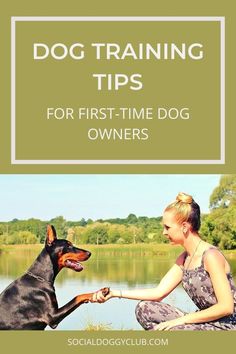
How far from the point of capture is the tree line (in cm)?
634

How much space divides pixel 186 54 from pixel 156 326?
2.50m

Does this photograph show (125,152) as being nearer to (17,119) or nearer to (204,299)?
(17,119)

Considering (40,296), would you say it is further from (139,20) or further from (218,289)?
(139,20)

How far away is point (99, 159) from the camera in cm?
633

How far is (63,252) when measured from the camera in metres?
6.02

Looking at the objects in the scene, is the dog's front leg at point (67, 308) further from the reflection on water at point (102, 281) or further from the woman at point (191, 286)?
the woman at point (191, 286)

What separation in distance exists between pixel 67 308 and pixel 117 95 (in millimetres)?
1972

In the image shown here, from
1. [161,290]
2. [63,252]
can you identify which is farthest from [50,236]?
[161,290]

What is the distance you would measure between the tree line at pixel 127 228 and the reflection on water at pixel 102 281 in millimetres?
169

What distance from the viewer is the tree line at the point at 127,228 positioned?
20.8 ft

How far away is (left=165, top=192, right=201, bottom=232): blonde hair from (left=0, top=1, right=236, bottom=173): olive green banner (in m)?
0.75

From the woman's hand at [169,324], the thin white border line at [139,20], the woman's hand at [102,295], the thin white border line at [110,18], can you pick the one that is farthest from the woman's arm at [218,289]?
the thin white border line at [110,18]

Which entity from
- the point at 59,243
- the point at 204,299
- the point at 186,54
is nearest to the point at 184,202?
the point at 204,299

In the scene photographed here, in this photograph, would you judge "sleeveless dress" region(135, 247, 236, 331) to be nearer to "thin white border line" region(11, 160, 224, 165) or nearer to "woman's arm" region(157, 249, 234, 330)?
"woman's arm" region(157, 249, 234, 330)
